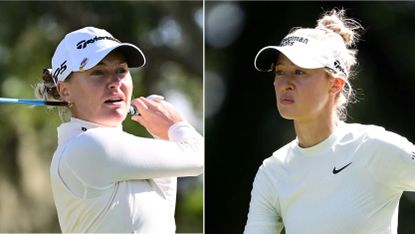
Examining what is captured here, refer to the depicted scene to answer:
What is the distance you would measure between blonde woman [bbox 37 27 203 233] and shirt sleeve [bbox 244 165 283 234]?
385 millimetres

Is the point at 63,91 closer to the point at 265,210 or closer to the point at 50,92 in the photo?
the point at 50,92

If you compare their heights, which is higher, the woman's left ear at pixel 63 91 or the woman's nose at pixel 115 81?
the woman's nose at pixel 115 81

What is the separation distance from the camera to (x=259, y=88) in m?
10.6

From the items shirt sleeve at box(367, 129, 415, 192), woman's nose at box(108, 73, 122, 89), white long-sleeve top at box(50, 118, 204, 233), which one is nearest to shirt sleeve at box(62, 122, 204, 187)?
white long-sleeve top at box(50, 118, 204, 233)

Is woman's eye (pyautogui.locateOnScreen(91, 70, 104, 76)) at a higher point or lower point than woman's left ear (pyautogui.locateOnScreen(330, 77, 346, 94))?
higher

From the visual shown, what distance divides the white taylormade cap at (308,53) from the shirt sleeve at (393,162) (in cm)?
42

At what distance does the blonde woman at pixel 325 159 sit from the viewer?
452 centimetres

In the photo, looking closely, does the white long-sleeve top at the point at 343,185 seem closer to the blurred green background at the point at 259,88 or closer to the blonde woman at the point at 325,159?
the blonde woman at the point at 325,159

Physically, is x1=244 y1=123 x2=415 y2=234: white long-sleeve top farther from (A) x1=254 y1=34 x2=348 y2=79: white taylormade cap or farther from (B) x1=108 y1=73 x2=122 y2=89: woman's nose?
(B) x1=108 y1=73 x2=122 y2=89: woman's nose

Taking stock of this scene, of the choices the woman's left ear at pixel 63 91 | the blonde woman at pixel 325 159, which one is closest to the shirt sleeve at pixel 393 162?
the blonde woman at pixel 325 159

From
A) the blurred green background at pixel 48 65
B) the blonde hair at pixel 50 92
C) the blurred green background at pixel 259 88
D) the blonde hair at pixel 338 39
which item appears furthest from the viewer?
the blurred green background at pixel 48 65

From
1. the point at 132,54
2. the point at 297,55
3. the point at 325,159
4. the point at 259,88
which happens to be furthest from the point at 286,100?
the point at 259,88

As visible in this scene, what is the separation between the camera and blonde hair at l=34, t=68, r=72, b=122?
475cm

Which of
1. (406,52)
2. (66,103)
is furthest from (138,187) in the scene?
(406,52)
